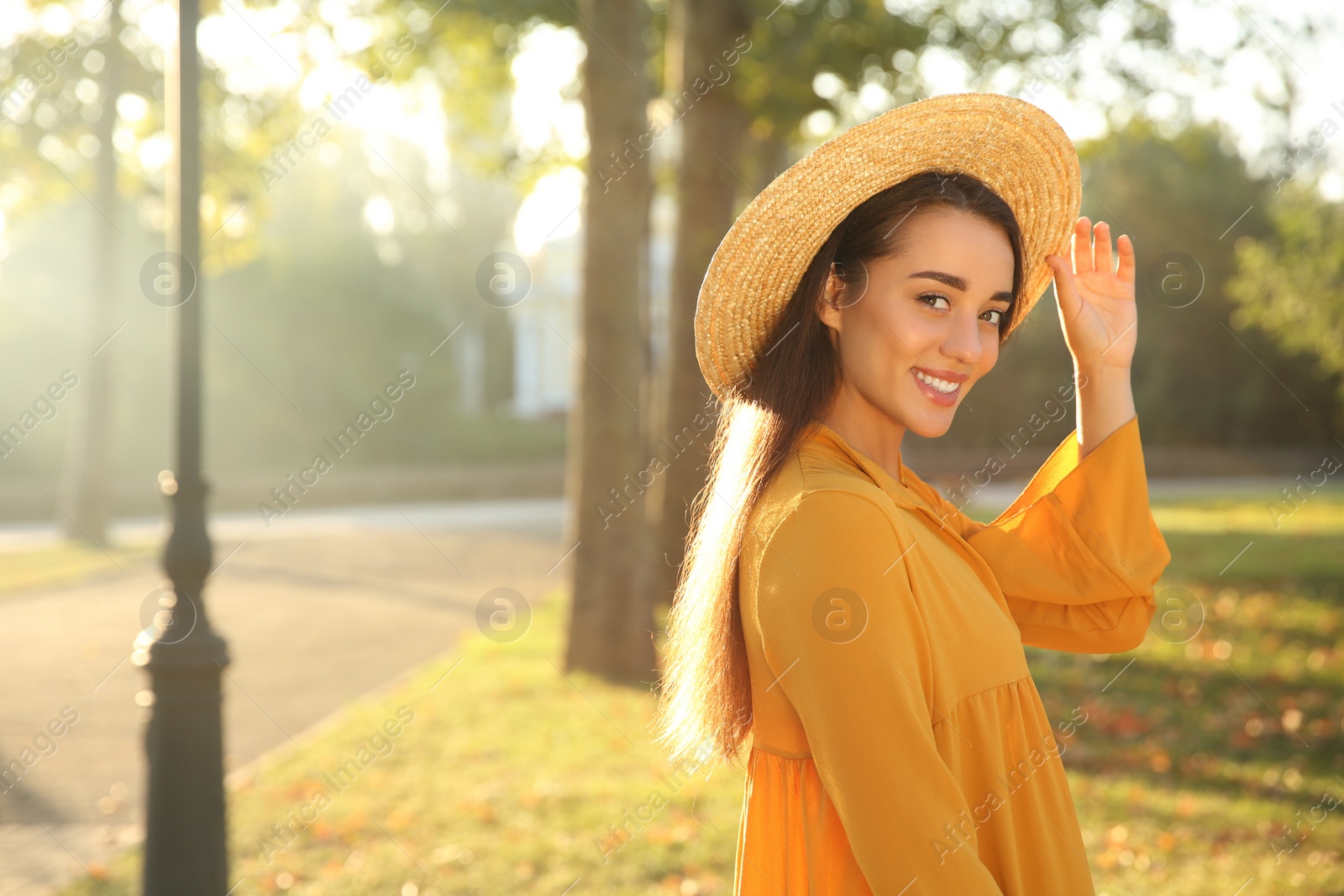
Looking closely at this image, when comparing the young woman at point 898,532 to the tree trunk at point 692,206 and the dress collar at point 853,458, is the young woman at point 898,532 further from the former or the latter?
the tree trunk at point 692,206

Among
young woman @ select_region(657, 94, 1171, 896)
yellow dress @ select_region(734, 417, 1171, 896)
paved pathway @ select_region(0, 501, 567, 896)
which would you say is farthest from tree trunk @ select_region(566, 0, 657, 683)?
yellow dress @ select_region(734, 417, 1171, 896)

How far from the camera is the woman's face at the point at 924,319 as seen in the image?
6.59 ft

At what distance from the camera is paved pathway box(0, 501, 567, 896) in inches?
235

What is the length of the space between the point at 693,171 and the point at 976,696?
30.2 feet

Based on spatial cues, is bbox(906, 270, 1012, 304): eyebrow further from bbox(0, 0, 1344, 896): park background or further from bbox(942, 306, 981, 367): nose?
bbox(0, 0, 1344, 896): park background

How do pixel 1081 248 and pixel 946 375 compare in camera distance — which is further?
pixel 1081 248

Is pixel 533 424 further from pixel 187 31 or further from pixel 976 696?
pixel 976 696

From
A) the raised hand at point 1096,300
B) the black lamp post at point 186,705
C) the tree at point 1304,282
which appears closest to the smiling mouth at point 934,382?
the raised hand at point 1096,300

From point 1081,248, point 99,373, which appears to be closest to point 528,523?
point 99,373

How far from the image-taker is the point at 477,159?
14.2 m

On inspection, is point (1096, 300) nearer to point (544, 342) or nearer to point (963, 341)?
point (963, 341)

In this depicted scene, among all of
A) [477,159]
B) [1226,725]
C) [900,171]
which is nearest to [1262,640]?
[1226,725]

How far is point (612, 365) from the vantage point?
27.4ft

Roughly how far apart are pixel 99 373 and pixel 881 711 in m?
17.8
